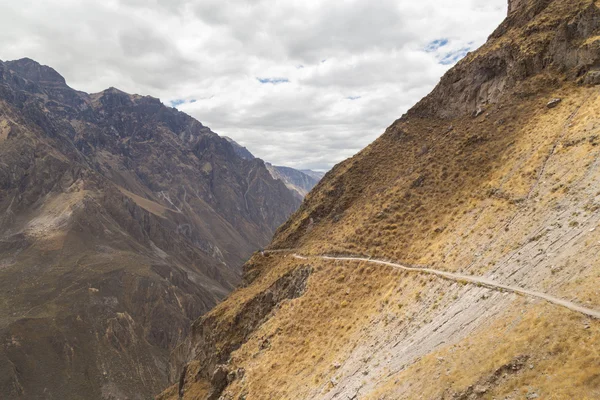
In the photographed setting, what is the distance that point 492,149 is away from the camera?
42688mm

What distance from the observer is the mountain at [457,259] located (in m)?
20.3

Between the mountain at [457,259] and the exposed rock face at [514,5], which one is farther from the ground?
the exposed rock face at [514,5]

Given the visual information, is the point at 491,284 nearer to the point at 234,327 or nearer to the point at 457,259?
the point at 457,259

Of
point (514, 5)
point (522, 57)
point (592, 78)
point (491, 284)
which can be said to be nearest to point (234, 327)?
point (491, 284)

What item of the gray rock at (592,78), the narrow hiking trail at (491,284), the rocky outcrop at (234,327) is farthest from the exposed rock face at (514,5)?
the rocky outcrop at (234,327)

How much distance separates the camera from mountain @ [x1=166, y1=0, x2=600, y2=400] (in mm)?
20328

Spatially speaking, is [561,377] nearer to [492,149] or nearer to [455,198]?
[455,198]

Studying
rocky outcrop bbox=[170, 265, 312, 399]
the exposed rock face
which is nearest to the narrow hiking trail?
rocky outcrop bbox=[170, 265, 312, 399]

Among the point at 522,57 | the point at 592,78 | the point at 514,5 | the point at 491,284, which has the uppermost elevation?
the point at 514,5

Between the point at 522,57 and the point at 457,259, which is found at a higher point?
the point at 522,57

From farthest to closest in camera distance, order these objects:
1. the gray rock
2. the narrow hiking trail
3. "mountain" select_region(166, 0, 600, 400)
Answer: the gray rock → "mountain" select_region(166, 0, 600, 400) → the narrow hiking trail

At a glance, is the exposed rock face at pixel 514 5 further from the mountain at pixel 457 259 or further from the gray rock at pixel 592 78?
the gray rock at pixel 592 78

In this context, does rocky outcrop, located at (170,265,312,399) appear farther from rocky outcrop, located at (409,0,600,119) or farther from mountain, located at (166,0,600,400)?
rocky outcrop, located at (409,0,600,119)

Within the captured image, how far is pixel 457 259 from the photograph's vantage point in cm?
3158
